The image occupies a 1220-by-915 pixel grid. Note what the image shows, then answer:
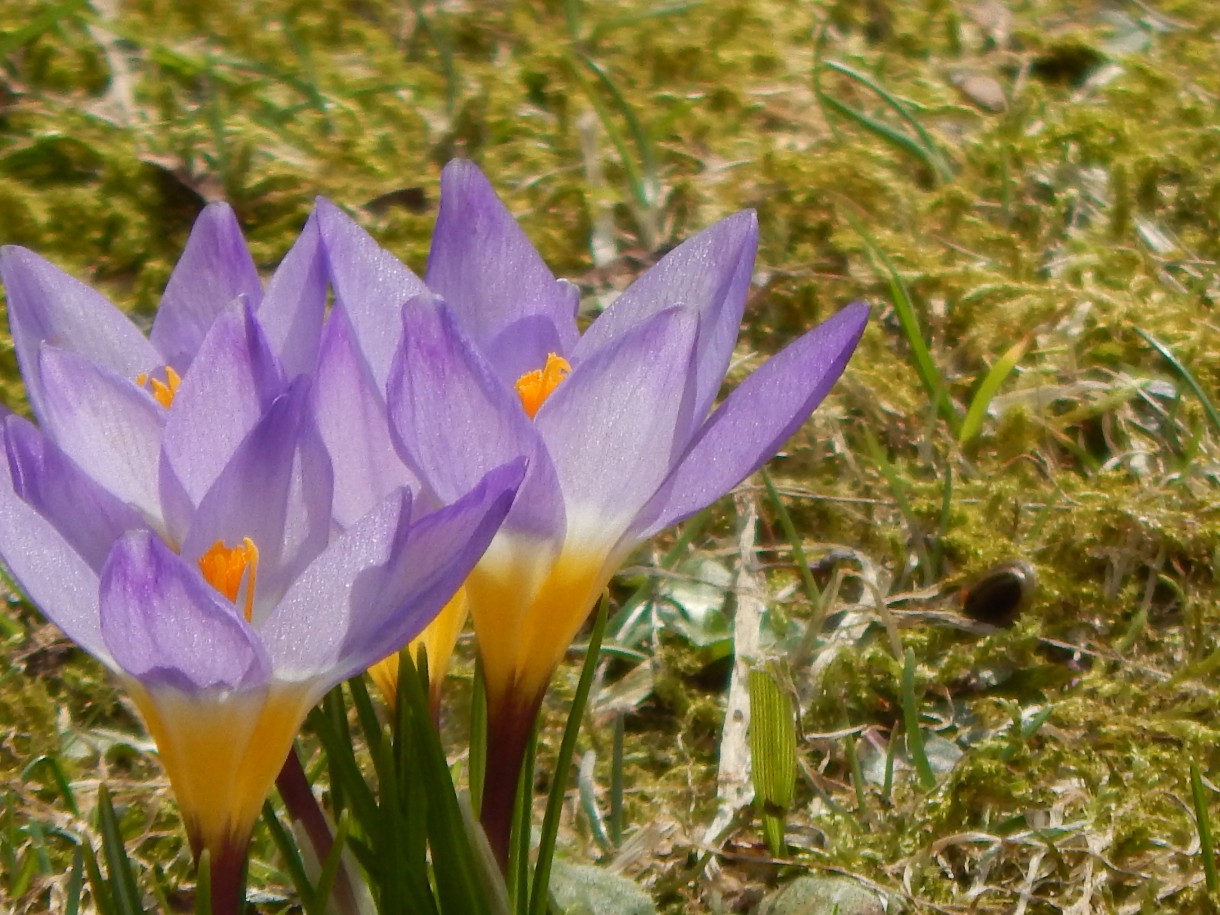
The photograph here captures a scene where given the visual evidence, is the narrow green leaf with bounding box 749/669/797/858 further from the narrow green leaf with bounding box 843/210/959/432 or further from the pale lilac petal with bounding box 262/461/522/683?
the narrow green leaf with bounding box 843/210/959/432

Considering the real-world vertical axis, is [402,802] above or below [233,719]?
below

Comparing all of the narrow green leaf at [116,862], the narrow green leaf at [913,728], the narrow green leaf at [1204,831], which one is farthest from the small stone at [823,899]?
the narrow green leaf at [116,862]

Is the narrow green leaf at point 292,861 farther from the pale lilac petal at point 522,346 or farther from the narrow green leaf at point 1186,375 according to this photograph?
the narrow green leaf at point 1186,375

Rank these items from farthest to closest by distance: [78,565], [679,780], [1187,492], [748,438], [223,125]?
[223,125] < [1187,492] < [679,780] < [748,438] < [78,565]

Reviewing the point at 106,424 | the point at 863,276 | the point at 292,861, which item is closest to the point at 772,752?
the point at 292,861

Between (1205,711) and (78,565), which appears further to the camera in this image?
(1205,711)

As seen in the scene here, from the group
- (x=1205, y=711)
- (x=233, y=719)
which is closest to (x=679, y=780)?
(x=1205, y=711)

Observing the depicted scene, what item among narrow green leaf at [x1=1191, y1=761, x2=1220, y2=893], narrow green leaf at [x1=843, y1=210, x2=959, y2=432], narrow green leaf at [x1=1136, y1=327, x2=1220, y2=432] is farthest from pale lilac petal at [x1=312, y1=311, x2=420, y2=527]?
narrow green leaf at [x1=1136, y1=327, x2=1220, y2=432]

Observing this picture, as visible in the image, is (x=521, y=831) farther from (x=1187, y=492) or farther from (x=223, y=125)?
(x=223, y=125)
